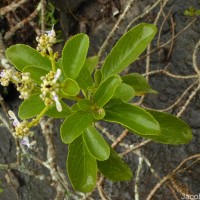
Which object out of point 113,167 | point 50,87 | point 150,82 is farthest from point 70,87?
point 150,82

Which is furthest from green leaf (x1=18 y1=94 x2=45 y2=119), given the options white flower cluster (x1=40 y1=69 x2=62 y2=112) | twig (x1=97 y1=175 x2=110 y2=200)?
twig (x1=97 y1=175 x2=110 y2=200)

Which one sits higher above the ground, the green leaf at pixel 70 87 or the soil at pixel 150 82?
the green leaf at pixel 70 87

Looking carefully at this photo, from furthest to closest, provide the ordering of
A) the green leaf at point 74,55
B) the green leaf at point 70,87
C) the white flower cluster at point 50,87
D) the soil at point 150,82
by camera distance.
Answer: the soil at point 150,82 < the green leaf at point 74,55 < the green leaf at point 70,87 < the white flower cluster at point 50,87

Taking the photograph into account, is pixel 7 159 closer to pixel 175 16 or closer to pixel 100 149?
pixel 175 16

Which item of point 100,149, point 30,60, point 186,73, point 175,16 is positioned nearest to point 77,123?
point 100,149

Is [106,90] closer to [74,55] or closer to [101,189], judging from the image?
[74,55]

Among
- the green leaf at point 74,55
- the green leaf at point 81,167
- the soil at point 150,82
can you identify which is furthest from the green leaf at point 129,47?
the soil at point 150,82

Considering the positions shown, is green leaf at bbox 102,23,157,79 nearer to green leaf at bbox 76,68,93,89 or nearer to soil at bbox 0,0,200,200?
green leaf at bbox 76,68,93,89

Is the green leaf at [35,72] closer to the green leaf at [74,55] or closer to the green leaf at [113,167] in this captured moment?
the green leaf at [74,55]
